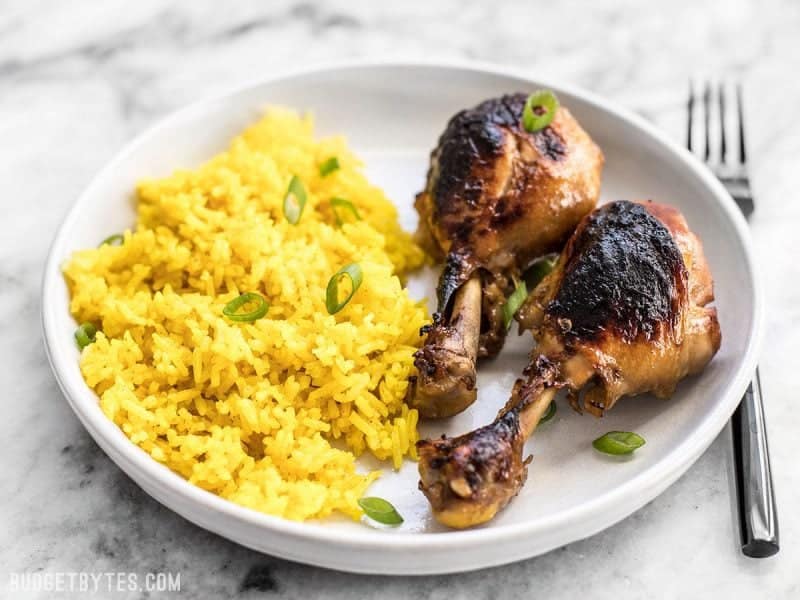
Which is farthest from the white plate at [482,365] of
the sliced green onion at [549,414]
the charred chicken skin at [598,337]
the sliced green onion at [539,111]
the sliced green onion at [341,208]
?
the sliced green onion at [539,111]

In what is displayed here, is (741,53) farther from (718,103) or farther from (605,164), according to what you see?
(605,164)

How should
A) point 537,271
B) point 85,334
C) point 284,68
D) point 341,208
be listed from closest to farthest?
point 85,334, point 537,271, point 341,208, point 284,68

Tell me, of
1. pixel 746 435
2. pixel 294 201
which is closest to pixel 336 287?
pixel 294 201

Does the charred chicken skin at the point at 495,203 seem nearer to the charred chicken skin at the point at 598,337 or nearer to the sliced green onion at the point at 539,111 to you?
the sliced green onion at the point at 539,111

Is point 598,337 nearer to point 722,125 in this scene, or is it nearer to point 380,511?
point 380,511

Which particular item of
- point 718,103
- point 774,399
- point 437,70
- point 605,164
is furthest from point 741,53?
point 774,399

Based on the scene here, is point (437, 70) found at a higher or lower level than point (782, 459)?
higher

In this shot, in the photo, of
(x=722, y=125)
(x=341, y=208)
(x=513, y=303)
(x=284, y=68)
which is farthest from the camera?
(x=284, y=68)
